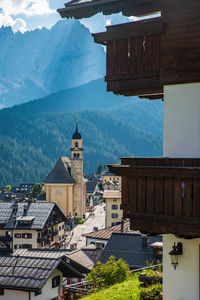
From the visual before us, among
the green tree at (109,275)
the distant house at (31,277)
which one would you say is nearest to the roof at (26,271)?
the distant house at (31,277)

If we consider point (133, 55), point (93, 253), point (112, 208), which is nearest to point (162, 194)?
point (133, 55)

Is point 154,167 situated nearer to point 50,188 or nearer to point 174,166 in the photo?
point 174,166

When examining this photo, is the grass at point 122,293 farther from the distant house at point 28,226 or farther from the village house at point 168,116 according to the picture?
the distant house at point 28,226

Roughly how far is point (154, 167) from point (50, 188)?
8326cm

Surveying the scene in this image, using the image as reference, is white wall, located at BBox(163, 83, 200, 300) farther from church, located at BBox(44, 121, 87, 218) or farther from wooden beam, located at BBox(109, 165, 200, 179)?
church, located at BBox(44, 121, 87, 218)

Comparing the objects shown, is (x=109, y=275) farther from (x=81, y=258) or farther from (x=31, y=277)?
(x=81, y=258)

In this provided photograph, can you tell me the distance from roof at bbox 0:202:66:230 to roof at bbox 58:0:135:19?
134ft

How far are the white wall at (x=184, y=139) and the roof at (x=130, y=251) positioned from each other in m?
17.9

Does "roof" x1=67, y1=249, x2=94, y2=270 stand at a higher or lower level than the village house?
lower

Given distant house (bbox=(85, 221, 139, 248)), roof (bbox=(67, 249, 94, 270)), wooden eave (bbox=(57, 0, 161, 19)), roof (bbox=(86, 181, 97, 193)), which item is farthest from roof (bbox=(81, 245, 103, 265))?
roof (bbox=(86, 181, 97, 193))

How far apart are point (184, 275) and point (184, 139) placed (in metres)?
1.99

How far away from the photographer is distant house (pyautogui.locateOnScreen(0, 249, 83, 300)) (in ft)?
52.6

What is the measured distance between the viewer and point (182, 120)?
653 centimetres

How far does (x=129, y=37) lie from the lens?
6.81m
